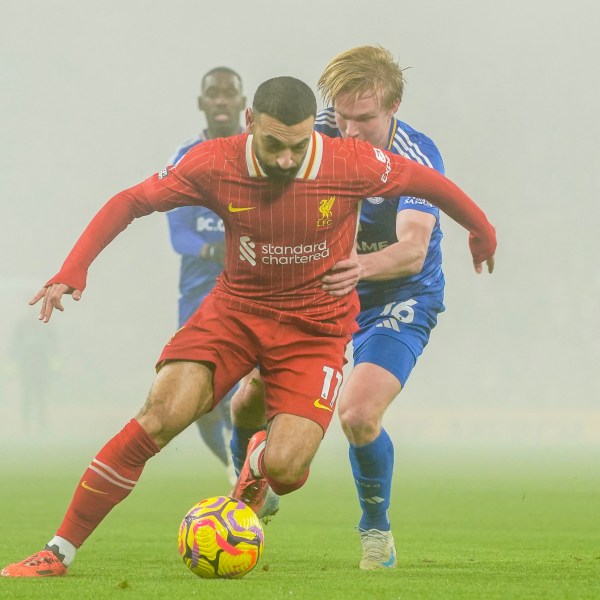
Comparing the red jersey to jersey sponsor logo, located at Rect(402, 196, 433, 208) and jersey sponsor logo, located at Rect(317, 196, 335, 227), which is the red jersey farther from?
jersey sponsor logo, located at Rect(402, 196, 433, 208)

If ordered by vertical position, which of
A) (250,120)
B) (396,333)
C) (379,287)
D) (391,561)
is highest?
(250,120)

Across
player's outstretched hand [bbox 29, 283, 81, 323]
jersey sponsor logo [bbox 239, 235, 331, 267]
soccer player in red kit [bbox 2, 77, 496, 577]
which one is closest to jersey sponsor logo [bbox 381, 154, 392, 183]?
soccer player in red kit [bbox 2, 77, 496, 577]

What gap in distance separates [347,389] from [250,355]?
74 cm

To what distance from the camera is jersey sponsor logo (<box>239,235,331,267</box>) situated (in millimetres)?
5879

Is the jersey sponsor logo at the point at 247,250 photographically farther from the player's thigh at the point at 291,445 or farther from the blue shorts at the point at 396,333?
the blue shorts at the point at 396,333

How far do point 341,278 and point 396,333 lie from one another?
95 cm

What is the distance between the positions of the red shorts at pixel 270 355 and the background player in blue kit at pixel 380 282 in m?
0.44

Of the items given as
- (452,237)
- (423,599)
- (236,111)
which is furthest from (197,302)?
(452,237)

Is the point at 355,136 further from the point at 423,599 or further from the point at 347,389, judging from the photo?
the point at 423,599

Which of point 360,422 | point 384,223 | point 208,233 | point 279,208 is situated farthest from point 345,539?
point 208,233

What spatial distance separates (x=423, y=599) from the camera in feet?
16.0

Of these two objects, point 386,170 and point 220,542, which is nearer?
point 220,542

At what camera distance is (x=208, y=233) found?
1275cm

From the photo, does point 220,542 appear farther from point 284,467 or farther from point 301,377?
point 301,377
